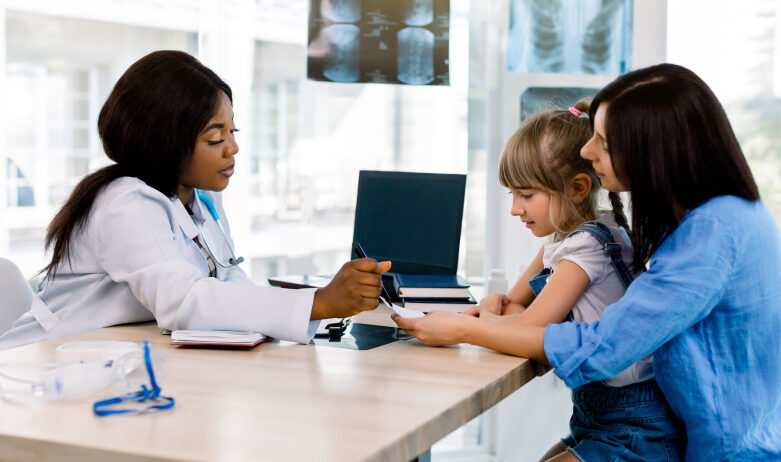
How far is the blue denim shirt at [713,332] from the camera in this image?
1.05 meters

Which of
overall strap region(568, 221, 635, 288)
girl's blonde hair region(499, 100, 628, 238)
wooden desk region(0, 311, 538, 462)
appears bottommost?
wooden desk region(0, 311, 538, 462)

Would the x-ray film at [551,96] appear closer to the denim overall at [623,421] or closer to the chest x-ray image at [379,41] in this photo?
the chest x-ray image at [379,41]

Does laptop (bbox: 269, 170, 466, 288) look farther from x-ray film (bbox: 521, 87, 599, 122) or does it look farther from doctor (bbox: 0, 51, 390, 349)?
x-ray film (bbox: 521, 87, 599, 122)

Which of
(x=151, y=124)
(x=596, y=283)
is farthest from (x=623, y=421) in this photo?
(x=151, y=124)

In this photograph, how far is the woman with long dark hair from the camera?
105 centimetres

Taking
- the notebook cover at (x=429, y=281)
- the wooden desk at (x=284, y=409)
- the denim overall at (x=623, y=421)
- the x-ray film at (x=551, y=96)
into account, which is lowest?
the denim overall at (x=623, y=421)

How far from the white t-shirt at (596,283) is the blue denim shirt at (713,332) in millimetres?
127

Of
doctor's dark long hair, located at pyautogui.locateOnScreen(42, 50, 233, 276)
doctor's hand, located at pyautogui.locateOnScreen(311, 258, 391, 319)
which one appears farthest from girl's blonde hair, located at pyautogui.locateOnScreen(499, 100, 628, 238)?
doctor's dark long hair, located at pyautogui.locateOnScreen(42, 50, 233, 276)

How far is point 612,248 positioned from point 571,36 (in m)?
1.21

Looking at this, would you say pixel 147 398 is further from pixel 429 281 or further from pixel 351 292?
pixel 429 281

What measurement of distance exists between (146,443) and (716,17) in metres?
2.19

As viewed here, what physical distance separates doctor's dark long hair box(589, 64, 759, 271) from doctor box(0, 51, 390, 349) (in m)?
0.44

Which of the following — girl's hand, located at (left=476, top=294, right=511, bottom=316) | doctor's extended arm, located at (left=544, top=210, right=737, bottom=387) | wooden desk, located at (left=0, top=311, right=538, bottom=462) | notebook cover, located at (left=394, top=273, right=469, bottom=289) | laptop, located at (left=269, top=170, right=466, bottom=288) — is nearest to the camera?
wooden desk, located at (left=0, top=311, right=538, bottom=462)

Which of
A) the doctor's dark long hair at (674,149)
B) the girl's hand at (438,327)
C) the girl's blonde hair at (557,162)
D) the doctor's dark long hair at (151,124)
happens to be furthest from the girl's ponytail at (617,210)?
the doctor's dark long hair at (151,124)
